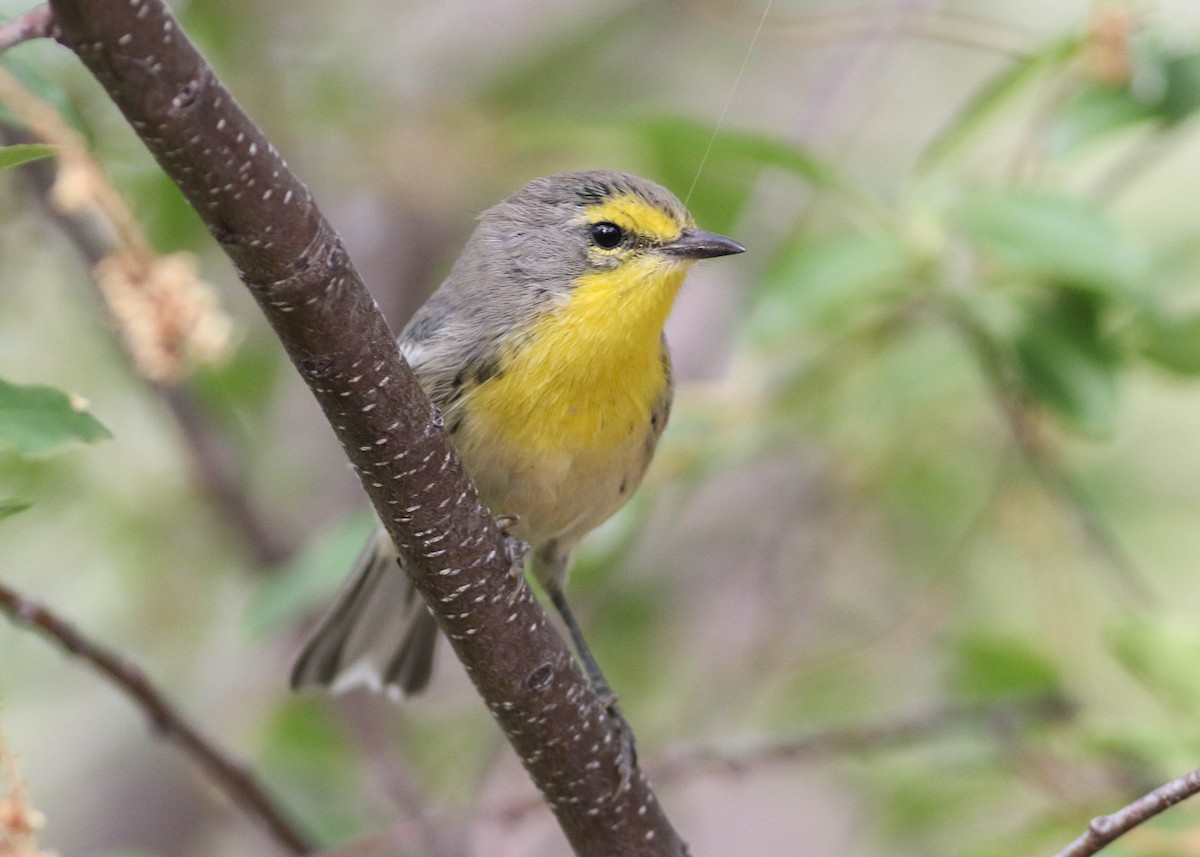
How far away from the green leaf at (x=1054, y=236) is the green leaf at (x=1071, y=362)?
0.49ft

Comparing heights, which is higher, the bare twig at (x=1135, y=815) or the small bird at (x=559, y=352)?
the small bird at (x=559, y=352)

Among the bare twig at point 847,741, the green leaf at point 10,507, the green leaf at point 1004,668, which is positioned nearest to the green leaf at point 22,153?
the green leaf at point 10,507

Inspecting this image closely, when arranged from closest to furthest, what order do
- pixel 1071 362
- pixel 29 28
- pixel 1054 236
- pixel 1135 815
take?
1. pixel 29 28
2. pixel 1135 815
3. pixel 1054 236
4. pixel 1071 362

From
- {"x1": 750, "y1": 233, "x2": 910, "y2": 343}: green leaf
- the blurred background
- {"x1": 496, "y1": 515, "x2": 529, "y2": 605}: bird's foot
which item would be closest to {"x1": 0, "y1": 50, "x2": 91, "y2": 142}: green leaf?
the blurred background

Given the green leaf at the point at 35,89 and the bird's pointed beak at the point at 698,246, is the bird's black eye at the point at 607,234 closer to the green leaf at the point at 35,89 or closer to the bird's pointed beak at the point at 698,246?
the bird's pointed beak at the point at 698,246

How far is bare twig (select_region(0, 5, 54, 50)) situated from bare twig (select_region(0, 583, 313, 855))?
886 mm

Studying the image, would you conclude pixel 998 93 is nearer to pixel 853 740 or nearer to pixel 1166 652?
pixel 1166 652

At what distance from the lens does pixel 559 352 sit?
2.83 meters

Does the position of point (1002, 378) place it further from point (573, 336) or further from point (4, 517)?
point (4, 517)

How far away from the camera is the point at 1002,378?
11.0 feet

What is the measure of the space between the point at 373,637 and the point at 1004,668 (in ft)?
5.00

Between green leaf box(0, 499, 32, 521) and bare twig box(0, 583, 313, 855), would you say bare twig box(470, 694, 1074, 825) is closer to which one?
bare twig box(0, 583, 313, 855)

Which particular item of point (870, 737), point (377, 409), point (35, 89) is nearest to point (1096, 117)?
point (870, 737)

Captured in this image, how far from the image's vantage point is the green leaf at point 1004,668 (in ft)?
10.8
